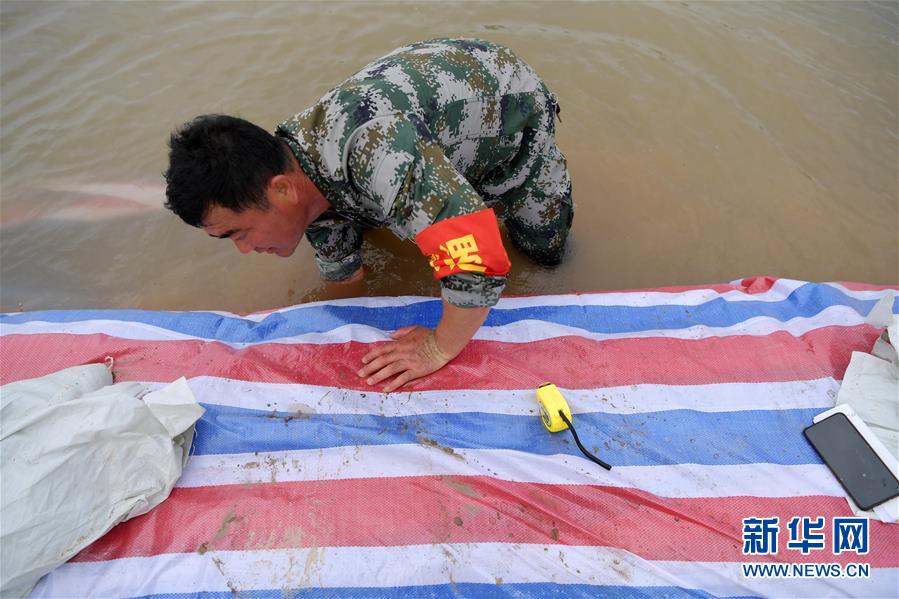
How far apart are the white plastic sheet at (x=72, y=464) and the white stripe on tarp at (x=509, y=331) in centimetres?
43

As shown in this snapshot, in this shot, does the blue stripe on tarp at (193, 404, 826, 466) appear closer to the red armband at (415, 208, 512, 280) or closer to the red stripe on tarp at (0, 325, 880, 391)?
the red stripe on tarp at (0, 325, 880, 391)

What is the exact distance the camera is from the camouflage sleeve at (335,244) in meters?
2.26

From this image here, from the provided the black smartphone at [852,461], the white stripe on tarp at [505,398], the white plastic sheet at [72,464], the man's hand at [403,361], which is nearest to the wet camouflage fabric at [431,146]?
the man's hand at [403,361]

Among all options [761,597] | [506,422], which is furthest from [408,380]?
[761,597]

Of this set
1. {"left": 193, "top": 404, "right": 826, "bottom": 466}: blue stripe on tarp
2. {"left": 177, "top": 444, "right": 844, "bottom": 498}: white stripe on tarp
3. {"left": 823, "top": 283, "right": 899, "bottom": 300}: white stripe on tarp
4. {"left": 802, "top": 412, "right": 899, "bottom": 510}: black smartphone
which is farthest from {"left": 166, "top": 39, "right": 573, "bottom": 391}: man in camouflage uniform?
{"left": 823, "top": 283, "right": 899, "bottom": 300}: white stripe on tarp

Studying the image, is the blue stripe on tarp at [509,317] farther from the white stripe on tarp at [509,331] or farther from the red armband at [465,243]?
the red armband at [465,243]

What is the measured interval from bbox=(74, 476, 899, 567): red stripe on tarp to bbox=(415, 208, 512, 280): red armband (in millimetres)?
741

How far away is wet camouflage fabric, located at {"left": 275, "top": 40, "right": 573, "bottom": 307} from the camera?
1.55 meters

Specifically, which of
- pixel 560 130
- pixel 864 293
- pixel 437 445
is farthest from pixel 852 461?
pixel 560 130

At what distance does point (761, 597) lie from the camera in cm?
151

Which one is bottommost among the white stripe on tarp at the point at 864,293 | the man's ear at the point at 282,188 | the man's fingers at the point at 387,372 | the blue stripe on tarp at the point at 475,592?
the blue stripe on tarp at the point at 475,592

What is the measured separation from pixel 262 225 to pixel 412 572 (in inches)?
48.6

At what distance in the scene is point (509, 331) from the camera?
7.14 ft

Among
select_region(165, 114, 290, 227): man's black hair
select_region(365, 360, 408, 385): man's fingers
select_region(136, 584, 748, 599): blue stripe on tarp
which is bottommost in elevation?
select_region(136, 584, 748, 599): blue stripe on tarp
